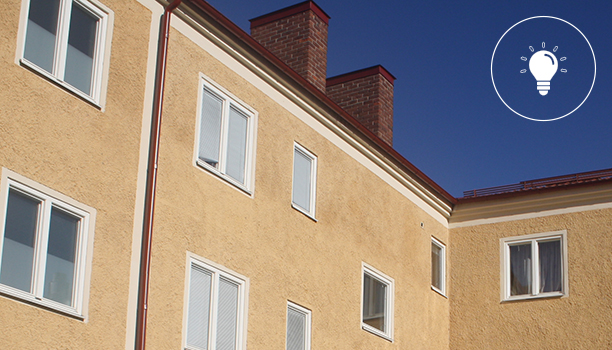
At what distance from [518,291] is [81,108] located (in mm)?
11948

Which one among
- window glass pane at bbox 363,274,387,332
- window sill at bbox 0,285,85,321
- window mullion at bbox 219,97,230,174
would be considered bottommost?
window sill at bbox 0,285,85,321

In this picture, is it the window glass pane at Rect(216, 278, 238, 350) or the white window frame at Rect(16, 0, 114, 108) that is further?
the window glass pane at Rect(216, 278, 238, 350)

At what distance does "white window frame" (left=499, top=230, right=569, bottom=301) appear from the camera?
18812mm

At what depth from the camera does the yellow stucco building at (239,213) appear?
10.3 m

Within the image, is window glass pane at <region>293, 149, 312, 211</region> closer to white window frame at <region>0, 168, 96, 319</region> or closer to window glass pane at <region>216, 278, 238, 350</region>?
window glass pane at <region>216, 278, 238, 350</region>

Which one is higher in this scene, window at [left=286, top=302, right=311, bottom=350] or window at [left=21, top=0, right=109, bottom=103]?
window at [left=21, top=0, right=109, bottom=103]

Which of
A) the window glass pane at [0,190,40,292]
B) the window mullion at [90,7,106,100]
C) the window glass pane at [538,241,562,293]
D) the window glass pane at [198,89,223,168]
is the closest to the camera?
the window glass pane at [0,190,40,292]

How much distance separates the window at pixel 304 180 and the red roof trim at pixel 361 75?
6.21 meters

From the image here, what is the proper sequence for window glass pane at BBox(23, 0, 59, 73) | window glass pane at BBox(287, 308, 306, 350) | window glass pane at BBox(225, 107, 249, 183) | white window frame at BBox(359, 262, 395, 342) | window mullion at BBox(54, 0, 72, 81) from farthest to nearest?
white window frame at BBox(359, 262, 395, 342) → window glass pane at BBox(287, 308, 306, 350) → window glass pane at BBox(225, 107, 249, 183) → window mullion at BBox(54, 0, 72, 81) → window glass pane at BBox(23, 0, 59, 73)

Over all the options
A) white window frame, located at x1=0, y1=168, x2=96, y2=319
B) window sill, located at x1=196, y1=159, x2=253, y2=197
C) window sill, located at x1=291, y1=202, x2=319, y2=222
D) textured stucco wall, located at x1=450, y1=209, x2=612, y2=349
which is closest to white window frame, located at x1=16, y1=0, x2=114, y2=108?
white window frame, located at x1=0, y1=168, x2=96, y2=319

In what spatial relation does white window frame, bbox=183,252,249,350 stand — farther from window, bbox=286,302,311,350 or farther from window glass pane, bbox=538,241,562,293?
window glass pane, bbox=538,241,562,293

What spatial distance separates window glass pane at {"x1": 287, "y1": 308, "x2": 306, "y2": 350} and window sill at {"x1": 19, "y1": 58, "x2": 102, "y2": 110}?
5.18 meters

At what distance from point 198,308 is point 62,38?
13.8ft

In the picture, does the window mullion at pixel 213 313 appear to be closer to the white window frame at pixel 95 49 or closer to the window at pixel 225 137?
the window at pixel 225 137
